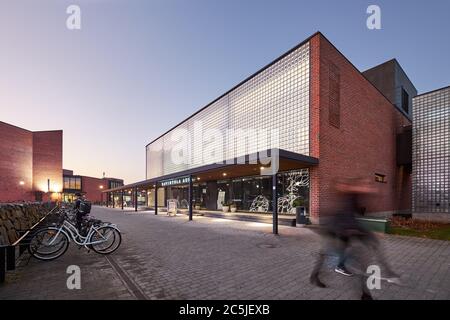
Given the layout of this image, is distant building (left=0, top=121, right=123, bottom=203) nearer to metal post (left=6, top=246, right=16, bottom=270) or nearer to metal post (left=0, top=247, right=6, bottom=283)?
metal post (left=6, top=246, right=16, bottom=270)

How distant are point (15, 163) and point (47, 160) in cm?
574

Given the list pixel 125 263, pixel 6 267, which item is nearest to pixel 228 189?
pixel 125 263

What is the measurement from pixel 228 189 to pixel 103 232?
50.2 ft

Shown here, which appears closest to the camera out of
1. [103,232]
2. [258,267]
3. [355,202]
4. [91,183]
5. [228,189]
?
[355,202]

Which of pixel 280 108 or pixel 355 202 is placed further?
pixel 280 108

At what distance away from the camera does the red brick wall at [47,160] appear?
4278 centimetres

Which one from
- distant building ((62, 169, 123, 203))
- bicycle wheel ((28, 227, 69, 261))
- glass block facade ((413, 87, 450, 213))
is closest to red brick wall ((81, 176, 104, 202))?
distant building ((62, 169, 123, 203))

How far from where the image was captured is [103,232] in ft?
23.9

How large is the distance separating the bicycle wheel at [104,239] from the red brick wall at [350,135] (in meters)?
8.69

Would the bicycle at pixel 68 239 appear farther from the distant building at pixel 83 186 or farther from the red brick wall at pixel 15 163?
the distant building at pixel 83 186

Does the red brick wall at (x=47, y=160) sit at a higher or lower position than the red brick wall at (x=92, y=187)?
higher

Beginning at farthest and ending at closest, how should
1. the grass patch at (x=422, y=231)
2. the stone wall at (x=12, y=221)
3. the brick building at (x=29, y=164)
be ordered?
the brick building at (x=29, y=164) < the grass patch at (x=422, y=231) < the stone wall at (x=12, y=221)

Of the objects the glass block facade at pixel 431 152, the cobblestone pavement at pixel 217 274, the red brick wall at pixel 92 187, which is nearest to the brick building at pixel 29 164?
the red brick wall at pixel 92 187
